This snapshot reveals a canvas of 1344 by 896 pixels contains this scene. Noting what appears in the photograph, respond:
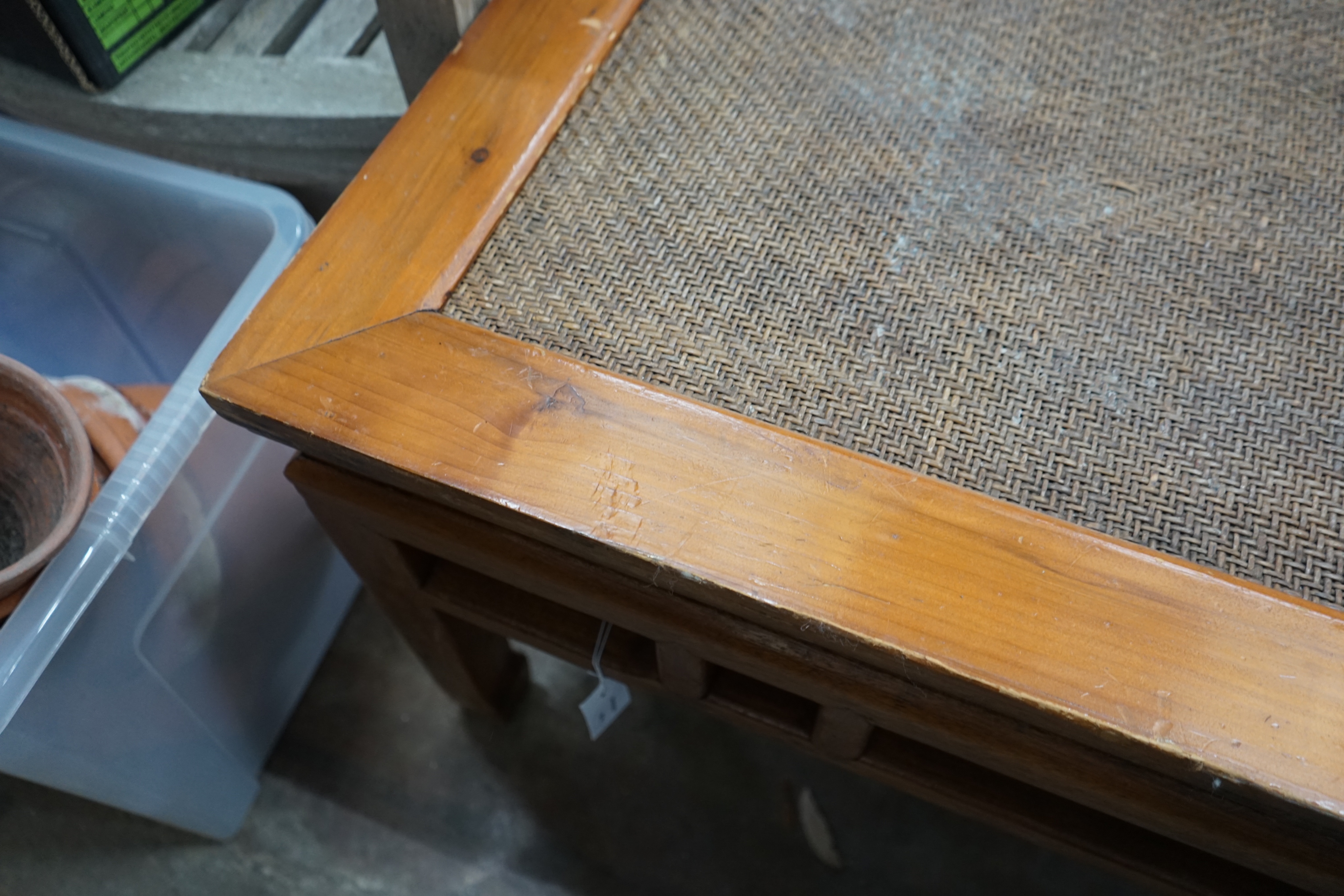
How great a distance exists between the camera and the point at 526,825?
0.91 meters

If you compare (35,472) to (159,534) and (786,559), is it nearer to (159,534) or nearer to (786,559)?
(159,534)

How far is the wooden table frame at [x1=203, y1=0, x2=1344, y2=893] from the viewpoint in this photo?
0.41 metres

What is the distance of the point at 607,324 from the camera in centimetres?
51

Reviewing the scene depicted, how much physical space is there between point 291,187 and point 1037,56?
68cm

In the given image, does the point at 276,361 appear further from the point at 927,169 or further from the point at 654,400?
the point at 927,169

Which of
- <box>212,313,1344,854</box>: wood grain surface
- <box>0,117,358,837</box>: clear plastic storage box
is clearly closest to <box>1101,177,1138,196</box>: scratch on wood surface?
<box>212,313,1344,854</box>: wood grain surface

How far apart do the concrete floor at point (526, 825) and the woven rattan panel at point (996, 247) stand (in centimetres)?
52

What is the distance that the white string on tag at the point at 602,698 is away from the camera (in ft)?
2.12

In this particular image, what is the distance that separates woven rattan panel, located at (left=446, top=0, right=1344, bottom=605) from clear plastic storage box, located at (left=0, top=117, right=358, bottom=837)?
1.03ft

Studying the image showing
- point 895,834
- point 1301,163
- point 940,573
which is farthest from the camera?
point 895,834

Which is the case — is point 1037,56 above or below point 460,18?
below

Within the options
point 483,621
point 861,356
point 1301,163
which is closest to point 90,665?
point 483,621

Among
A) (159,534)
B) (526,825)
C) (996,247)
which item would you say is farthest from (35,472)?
(996,247)

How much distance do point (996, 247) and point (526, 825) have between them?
69 cm
